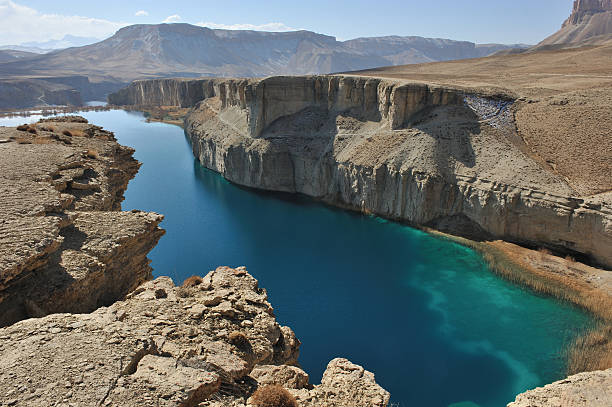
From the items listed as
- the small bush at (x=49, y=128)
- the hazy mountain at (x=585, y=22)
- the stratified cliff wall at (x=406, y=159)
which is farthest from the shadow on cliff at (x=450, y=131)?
the hazy mountain at (x=585, y=22)

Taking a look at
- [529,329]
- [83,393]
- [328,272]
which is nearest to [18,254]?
[83,393]

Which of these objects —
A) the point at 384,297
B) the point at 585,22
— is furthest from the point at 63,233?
the point at 585,22

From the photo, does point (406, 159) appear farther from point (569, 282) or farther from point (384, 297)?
point (569, 282)

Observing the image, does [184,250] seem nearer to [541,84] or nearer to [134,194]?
[134,194]

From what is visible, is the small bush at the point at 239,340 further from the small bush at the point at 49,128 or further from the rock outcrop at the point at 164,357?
the small bush at the point at 49,128

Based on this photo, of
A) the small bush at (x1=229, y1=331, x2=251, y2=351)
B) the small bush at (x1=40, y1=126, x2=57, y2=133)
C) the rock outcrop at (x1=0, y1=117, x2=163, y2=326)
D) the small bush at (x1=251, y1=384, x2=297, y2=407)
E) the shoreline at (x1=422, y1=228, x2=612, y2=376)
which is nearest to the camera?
the small bush at (x1=251, y1=384, x2=297, y2=407)

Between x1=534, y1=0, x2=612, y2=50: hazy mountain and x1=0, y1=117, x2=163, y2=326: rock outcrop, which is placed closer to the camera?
x1=0, y1=117, x2=163, y2=326: rock outcrop

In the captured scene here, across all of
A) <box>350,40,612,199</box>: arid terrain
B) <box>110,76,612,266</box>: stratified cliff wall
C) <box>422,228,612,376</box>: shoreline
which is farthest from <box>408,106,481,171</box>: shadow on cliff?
<box>422,228,612,376</box>: shoreline

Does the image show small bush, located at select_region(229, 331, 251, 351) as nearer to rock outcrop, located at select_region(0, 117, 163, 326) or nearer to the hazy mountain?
rock outcrop, located at select_region(0, 117, 163, 326)
